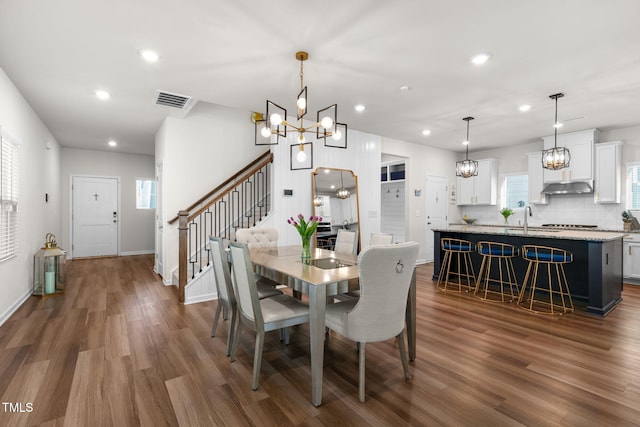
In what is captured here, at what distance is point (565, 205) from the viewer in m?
6.40

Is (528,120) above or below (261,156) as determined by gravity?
above

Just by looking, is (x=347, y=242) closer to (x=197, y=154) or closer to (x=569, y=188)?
(x=197, y=154)

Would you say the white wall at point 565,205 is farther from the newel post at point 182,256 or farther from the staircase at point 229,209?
the newel post at point 182,256

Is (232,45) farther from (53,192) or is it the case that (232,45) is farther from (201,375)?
(53,192)

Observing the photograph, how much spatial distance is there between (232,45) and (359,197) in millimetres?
3752

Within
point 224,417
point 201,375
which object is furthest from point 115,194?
point 224,417

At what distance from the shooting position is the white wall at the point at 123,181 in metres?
7.50

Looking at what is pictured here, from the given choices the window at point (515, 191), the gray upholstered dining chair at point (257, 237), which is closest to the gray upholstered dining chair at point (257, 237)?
the gray upholstered dining chair at point (257, 237)

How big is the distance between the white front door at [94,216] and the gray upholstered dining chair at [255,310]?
7.14 m

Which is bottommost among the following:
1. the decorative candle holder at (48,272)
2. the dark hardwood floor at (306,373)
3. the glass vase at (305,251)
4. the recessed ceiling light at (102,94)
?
the dark hardwood floor at (306,373)

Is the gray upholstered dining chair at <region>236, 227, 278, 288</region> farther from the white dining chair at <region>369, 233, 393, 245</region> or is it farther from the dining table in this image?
the white dining chair at <region>369, 233, 393, 245</region>

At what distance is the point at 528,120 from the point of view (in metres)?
5.23

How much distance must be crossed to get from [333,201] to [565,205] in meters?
4.83

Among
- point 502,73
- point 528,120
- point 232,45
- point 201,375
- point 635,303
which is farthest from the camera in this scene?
point 528,120
